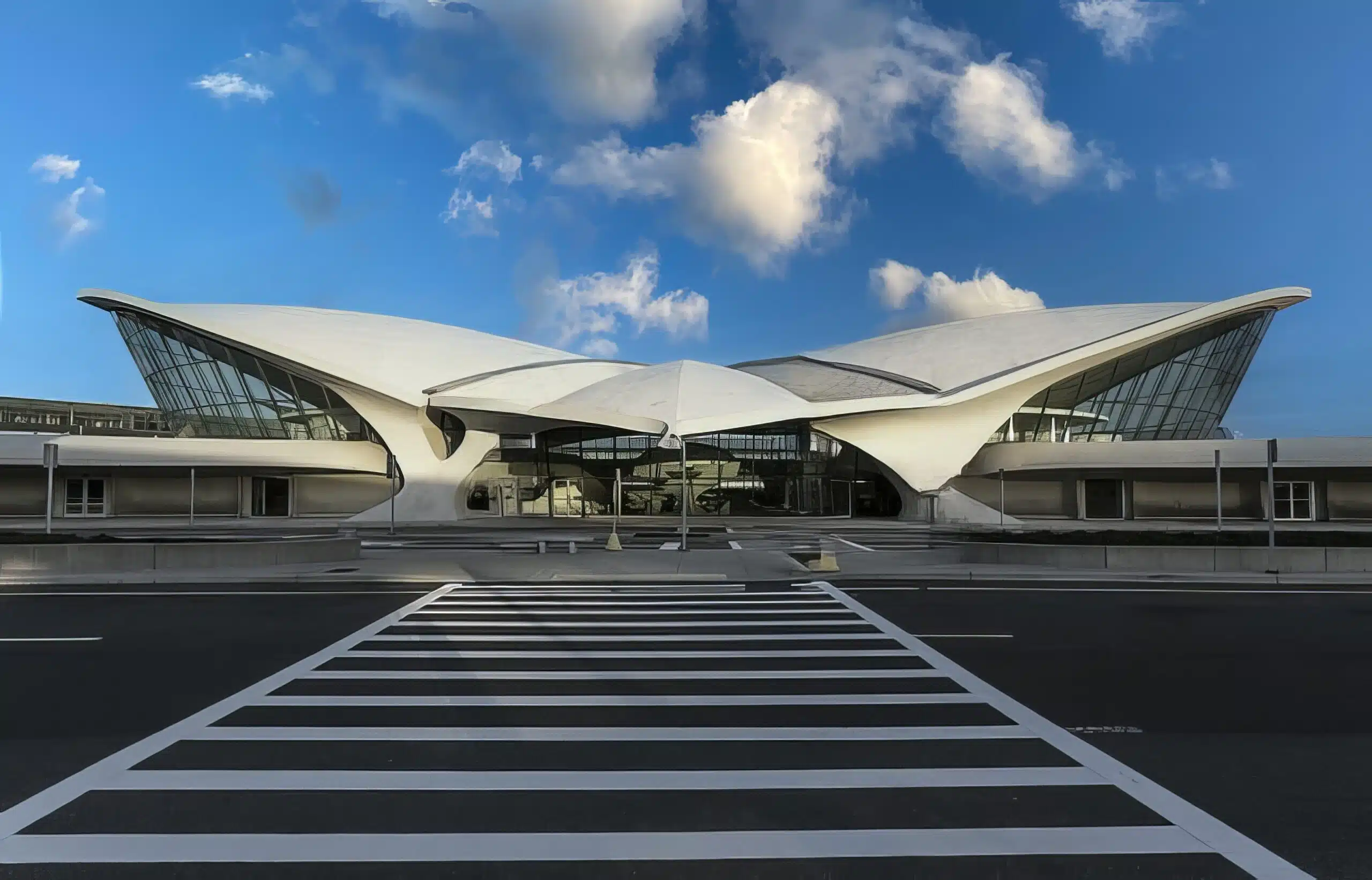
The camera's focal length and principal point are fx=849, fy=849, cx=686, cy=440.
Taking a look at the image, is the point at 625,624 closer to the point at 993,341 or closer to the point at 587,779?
the point at 587,779

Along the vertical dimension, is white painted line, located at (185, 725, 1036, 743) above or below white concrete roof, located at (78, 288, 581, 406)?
below

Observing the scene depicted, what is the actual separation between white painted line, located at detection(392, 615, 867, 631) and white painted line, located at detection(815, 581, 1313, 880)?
3.20 m

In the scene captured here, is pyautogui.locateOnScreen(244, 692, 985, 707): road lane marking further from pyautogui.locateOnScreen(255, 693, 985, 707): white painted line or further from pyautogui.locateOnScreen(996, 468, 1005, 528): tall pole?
pyautogui.locateOnScreen(996, 468, 1005, 528): tall pole

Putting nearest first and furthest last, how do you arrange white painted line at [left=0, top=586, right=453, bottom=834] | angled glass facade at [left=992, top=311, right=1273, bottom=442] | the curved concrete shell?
white painted line at [left=0, top=586, right=453, bottom=834], the curved concrete shell, angled glass facade at [left=992, top=311, right=1273, bottom=442]

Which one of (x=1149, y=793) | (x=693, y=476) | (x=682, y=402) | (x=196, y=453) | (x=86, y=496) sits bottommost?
(x=1149, y=793)

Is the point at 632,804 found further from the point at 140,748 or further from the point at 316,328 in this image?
the point at 316,328

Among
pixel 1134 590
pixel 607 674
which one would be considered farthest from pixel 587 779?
pixel 1134 590

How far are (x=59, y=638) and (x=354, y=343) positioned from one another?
39890 mm

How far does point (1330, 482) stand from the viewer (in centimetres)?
4131

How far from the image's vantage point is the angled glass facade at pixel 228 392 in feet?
152

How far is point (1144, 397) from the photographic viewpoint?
156 ft

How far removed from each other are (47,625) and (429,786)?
984cm

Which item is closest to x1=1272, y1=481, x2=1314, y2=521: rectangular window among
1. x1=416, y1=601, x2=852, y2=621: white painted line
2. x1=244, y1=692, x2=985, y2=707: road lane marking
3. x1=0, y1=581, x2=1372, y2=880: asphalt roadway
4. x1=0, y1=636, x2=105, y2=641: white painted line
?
x1=0, y1=581, x2=1372, y2=880: asphalt roadway

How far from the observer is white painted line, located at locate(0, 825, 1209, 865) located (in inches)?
173
